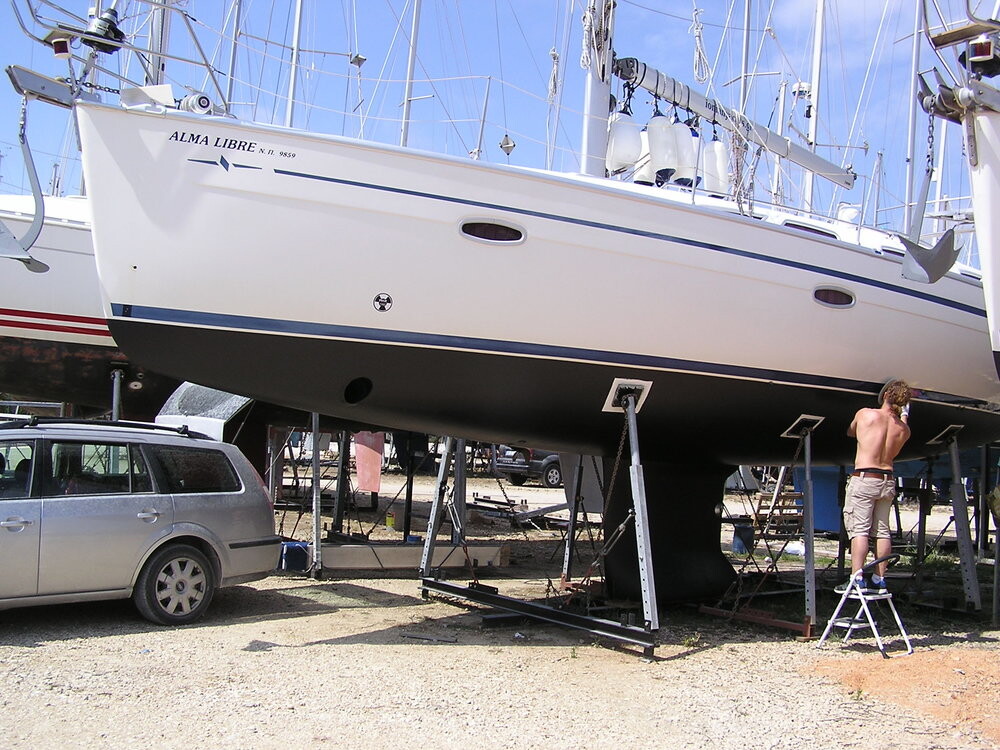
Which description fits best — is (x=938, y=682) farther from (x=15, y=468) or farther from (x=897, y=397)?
(x=15, y=468)

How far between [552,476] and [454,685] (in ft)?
63.9

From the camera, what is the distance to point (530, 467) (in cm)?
2394

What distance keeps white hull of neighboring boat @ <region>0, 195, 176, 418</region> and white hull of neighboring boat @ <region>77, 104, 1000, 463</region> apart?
197 inches

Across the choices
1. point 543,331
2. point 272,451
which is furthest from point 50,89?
point 272,451

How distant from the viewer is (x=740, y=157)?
7043 mm

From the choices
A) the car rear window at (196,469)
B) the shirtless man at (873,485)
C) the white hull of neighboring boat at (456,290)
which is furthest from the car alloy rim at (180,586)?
the shirtless man at (873,485)

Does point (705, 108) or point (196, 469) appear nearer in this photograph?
point (196, 469)

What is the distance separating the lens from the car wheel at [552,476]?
78.7 ft

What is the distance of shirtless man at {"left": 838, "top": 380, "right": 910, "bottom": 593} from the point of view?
630 cm

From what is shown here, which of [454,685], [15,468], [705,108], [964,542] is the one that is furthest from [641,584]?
[705,108]

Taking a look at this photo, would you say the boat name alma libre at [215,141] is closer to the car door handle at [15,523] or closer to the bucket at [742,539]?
the car door handle at [15,523]

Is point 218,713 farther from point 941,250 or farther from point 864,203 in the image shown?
point 864,203

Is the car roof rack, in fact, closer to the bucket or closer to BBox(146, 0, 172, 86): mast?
BBox(146, 0, 172, 86): mast

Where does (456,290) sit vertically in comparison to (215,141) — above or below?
below
